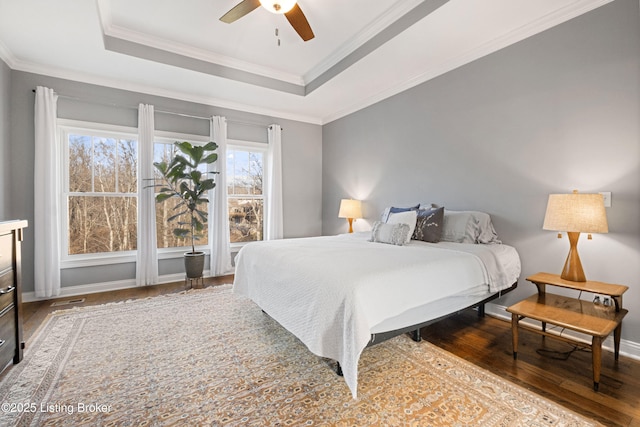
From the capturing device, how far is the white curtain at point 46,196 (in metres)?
3.16

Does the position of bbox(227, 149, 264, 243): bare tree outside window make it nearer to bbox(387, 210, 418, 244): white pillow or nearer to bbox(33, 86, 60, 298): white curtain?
bbox(33, 86, 60, 298): white curtain

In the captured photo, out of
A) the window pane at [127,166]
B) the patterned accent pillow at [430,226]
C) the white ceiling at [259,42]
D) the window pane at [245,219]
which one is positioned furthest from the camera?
the window pane at [245,219]

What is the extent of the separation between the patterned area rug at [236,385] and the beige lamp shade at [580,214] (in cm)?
116

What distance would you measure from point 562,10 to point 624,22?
1.43 feet

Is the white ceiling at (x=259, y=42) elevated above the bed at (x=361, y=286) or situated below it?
above

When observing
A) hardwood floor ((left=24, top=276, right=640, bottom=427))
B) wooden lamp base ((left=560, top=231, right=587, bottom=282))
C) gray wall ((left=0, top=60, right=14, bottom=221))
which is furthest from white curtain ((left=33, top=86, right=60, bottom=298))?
wooden lamp base ((left=560, top=231, right=587, bottom=282))

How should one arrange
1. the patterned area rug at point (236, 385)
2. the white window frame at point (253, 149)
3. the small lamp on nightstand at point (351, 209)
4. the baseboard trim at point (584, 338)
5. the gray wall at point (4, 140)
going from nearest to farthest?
the patterned area rug at point (236, 385), the baseboard trim at point (584, 338), the gray wall at point (4, 140), the small lamp on nightstand at point (351, 209), the white window frame at point (253, 149)

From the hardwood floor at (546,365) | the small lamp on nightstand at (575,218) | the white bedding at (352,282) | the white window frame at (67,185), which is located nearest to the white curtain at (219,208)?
the white window frame at (67,185)

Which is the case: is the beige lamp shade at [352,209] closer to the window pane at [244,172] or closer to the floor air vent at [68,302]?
the window pane at [244,172]

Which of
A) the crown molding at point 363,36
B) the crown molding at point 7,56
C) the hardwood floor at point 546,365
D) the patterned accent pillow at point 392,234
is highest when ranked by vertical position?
the crown molding at point 363,36

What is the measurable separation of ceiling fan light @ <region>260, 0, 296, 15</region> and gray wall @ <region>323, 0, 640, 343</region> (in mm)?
2005

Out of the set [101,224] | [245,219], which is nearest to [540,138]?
[245,219]

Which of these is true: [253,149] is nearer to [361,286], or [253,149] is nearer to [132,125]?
[132,125]

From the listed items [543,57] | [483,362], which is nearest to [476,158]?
[543,57]
